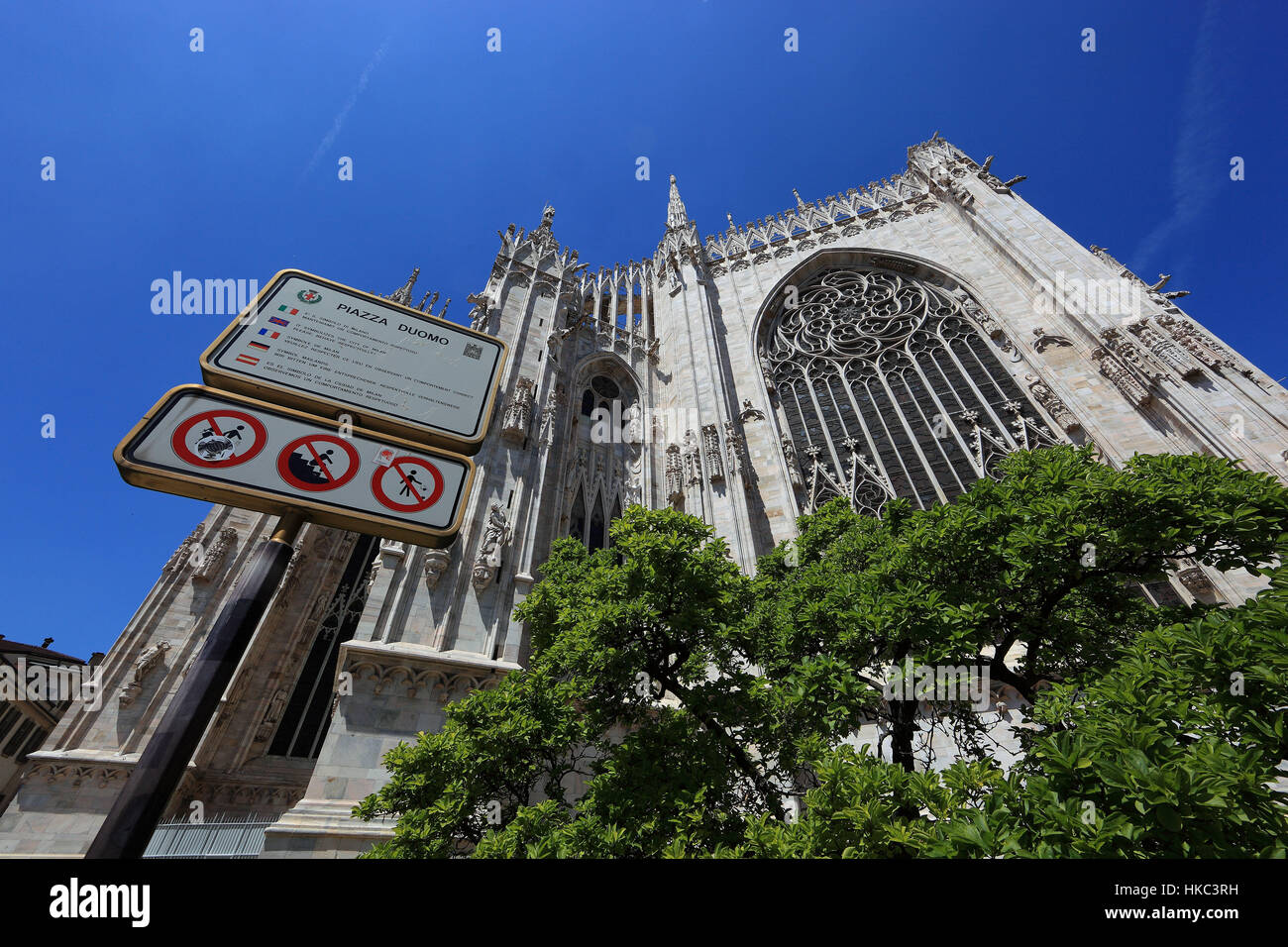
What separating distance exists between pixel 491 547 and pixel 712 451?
858 centimetres

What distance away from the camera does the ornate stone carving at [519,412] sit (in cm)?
1781

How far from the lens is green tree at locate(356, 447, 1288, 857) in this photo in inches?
263

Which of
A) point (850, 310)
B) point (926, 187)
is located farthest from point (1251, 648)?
point (926, 187)

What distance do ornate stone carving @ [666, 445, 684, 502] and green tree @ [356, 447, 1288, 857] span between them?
864cm

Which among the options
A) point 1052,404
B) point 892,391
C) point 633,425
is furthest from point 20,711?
point 1052,404

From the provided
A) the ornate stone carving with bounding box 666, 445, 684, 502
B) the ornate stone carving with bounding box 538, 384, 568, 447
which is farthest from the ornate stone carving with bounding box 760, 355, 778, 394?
the ornate stone carving with bounding box 538, 384, 568, 447

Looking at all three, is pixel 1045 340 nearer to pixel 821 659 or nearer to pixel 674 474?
pixel 674 474

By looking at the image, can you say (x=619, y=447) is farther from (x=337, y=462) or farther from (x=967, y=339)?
(x=337, y=462)

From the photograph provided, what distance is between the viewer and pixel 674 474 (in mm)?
20203

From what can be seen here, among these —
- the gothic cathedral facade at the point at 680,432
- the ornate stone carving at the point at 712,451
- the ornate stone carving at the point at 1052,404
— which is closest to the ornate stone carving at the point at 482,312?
the gothic cathedral facade at the point at 680,432

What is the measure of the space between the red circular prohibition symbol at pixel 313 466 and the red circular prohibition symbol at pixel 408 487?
0.20m

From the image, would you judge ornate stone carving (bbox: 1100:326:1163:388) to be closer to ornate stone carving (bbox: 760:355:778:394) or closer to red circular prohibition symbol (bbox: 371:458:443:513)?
ornate stone carving (bbox: 760:355:778:394)

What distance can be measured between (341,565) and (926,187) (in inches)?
1335

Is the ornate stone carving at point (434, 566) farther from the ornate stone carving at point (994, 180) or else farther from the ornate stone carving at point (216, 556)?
the ornate stone carving at point (994, 180)
